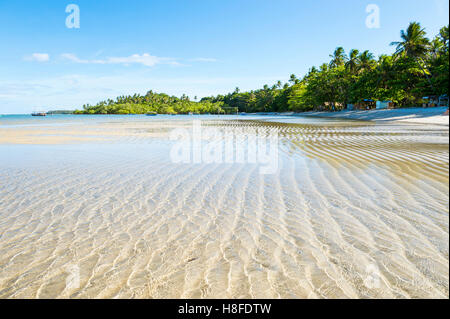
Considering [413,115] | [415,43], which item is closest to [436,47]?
[415,43]

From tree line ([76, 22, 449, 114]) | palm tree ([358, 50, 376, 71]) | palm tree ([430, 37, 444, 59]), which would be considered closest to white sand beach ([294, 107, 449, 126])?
tree line ([76, 22, 449, 114])

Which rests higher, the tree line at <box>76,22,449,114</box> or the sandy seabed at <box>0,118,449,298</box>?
the tree line at <box>76,22,449,114</box>

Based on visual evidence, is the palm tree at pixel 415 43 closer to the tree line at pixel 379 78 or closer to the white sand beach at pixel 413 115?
the tree line at pixel 379 78

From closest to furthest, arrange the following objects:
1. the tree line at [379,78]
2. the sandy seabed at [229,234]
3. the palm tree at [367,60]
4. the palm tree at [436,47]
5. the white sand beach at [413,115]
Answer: the sandy seabed at [229,234]
the white sand beach at [413,115]
the tree line at [379,78]
the palm tree at [436,47]
the palm tree at [367,60]

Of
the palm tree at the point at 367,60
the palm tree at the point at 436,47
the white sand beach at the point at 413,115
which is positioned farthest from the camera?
the palm tree at the point at 367,60

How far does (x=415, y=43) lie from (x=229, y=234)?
176ft

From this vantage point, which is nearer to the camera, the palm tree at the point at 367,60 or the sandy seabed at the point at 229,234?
the sandy seabed at the point at 229,234

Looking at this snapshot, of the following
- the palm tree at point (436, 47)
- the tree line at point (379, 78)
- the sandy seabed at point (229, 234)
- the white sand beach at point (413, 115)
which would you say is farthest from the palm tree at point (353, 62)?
the sandy seabed at point (229, 234)

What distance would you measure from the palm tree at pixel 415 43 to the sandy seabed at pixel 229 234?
156 feet

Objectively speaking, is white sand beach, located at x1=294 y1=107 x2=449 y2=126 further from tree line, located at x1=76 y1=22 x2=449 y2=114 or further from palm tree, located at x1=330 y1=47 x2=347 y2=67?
palm tree, located at x1=330 y1=47 x2=347 y2=67

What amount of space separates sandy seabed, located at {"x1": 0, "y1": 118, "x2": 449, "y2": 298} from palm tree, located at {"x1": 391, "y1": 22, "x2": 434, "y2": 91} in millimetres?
47644

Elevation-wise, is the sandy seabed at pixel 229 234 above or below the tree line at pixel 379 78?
below

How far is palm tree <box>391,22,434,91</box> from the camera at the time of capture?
42.9 metres

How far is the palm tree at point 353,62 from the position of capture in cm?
6344
